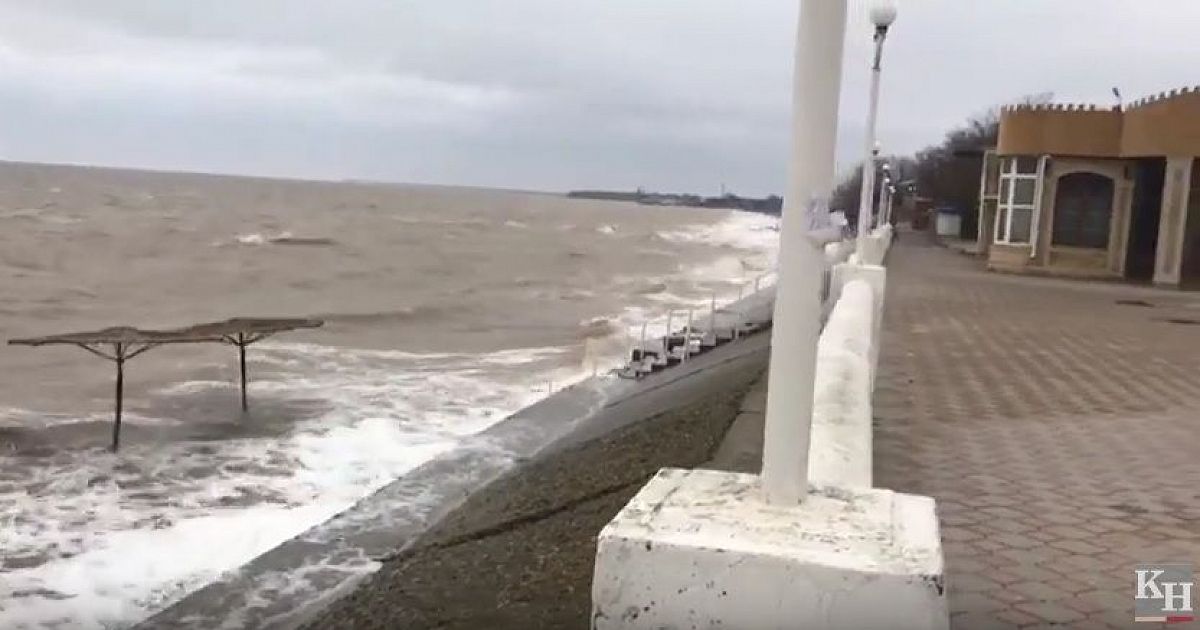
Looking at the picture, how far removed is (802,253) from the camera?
109 inches

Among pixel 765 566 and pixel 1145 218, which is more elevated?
pixel 1145 218

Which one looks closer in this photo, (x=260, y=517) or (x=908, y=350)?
(x=260, y=517)

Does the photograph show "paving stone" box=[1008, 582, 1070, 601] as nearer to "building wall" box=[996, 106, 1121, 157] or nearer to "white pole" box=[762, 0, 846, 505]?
"white pole" box=[762, 0, 846, 505]

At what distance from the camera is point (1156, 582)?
4828mm

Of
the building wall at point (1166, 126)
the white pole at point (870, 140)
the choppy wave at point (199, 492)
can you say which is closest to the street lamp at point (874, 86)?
the white pole at point (870, 140)

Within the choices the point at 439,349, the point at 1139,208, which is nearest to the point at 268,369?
the point at 439,349

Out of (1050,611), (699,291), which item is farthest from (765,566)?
(699,291)

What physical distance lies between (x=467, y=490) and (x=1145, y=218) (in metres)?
22.0

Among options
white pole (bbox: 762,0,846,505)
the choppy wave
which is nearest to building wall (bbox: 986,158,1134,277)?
the choppy wave

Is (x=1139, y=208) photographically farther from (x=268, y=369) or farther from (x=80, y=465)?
(x=80, y=465)

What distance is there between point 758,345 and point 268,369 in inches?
362

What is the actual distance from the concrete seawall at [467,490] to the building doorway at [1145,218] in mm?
14798

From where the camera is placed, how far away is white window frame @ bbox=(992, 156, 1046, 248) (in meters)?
27.3

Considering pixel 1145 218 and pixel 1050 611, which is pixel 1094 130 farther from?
pixel 1050 611
